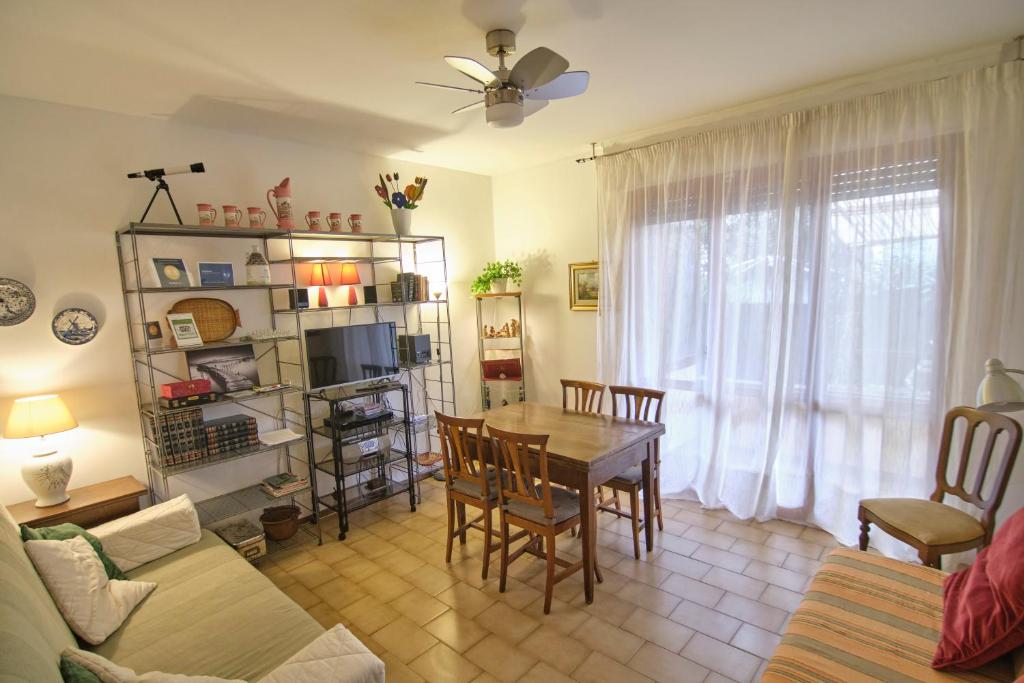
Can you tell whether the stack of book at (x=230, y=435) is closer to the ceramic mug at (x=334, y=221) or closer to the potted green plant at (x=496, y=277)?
the ceramic mug at (x=334, y=221)

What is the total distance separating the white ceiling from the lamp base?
1.83 metres

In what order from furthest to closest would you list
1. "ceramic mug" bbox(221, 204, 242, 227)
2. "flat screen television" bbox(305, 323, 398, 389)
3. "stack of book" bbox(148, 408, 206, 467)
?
"flat screen television" bbox(305, 323, 398, 389)
"ceramic mug" bbox(221, 204, 242, 227)
"stack of book" bbox(148, 408, 206, 467)

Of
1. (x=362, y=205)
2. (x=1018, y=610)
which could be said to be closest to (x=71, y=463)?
(x=362, y=205)

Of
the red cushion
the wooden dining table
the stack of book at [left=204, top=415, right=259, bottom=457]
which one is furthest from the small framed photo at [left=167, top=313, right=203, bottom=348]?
the red cushion

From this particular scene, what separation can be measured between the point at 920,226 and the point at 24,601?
405 cm

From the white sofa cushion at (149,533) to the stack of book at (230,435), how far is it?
45 centimetres

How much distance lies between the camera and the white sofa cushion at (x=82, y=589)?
1781 mm

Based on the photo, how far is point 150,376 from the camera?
112 inches

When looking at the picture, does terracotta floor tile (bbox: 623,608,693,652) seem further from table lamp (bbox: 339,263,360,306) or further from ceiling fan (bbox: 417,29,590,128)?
table lamp (bbox: 339,263,360,306)

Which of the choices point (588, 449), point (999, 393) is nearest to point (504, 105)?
point (588, 449)

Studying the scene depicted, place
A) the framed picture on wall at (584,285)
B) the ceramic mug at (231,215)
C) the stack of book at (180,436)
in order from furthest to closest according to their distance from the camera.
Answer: the framed picture on wall at (584,285) < the ceramic mug at (231,215) < the stack of book at (180,436)

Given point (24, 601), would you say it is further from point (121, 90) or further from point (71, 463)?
point (121, 90)

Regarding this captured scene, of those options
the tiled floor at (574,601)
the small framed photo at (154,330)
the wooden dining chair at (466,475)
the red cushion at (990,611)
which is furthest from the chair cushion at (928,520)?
the small framed photo at (154,330)

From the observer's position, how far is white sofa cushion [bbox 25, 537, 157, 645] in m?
1.78
